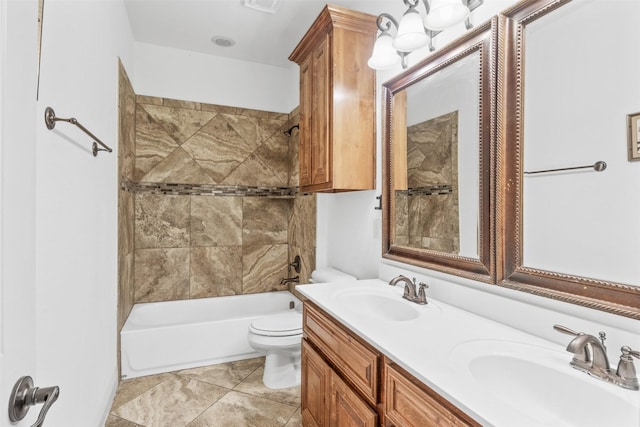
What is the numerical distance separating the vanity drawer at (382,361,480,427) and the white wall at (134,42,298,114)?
2975 millimetres

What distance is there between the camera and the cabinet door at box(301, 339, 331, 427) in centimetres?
154

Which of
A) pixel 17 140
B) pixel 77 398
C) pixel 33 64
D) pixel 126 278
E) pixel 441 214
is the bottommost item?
pixel 77 398

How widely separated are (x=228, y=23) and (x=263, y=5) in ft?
1.43

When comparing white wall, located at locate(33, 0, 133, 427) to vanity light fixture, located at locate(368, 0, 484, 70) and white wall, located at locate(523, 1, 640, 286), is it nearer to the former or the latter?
vanity light fixture, located at locate(368, 0, 484, 70)

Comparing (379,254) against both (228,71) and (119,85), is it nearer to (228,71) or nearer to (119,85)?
(119,85)

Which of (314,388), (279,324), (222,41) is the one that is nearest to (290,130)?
(222,41)

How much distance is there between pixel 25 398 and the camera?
58 centimetres

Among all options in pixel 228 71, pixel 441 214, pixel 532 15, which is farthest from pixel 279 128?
pixel 532 15

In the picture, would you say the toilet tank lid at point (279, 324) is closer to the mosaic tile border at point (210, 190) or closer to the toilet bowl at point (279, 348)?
the toilet bowl at point (279, 348)

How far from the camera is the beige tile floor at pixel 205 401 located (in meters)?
2.09

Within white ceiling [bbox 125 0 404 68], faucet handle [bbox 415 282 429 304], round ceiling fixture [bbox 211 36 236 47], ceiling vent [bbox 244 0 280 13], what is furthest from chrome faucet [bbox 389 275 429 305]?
round ceiling fixture [bbox 211 36 236 47]

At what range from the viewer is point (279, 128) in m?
3.68

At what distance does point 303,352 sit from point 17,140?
1.59 m

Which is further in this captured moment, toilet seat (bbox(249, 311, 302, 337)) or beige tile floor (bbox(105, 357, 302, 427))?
toilet seat (bbox(249, 311, 302, 337))
